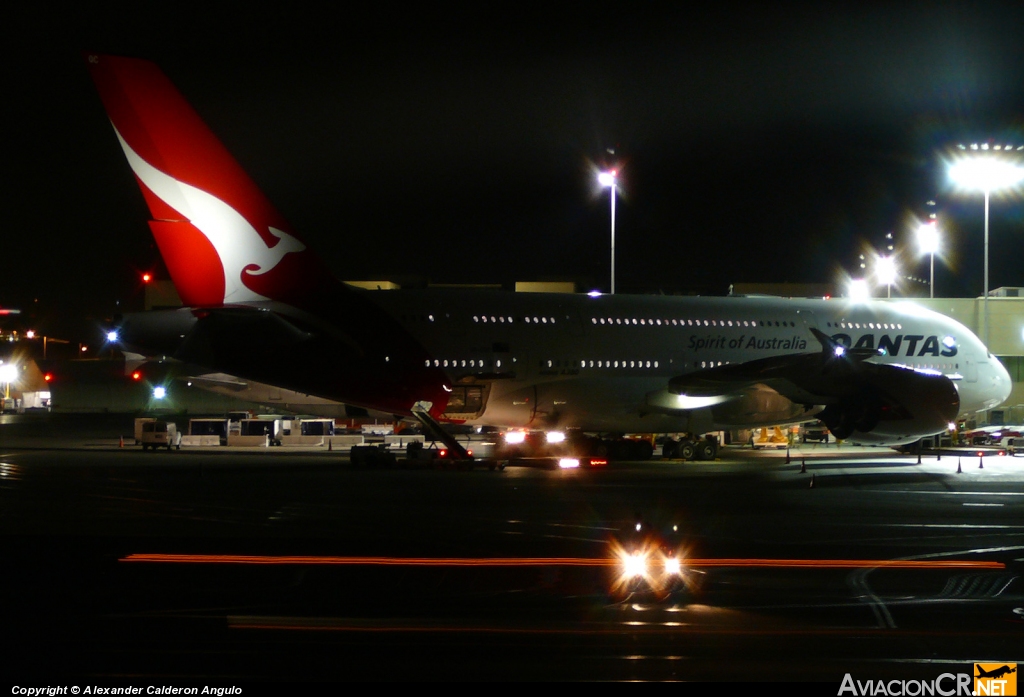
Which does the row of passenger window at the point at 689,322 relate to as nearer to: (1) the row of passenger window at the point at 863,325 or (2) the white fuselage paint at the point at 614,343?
(2) the white fuselage paint at the point at 614,343

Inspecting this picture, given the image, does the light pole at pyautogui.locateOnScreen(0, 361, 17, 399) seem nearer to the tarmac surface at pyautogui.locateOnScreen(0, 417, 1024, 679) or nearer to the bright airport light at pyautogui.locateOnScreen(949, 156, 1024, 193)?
the tarmac surface at pyautogui.locateOnScreen(0, 417, 1024, 679)

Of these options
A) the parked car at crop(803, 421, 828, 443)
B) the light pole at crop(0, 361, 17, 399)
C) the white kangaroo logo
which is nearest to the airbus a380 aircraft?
the white kangaroo logo

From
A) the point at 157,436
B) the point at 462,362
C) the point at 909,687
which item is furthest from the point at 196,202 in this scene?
the point at 909,687

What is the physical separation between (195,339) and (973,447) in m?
30.3

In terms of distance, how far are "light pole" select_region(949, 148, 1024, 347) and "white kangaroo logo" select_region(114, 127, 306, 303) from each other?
31667 millimetres

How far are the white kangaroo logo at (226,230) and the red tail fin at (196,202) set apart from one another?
0.02 m

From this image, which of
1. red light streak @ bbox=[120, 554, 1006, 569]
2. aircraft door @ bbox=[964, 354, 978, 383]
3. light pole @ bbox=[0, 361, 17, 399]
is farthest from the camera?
light pole @ bbox=[0, 361, 17, 399]

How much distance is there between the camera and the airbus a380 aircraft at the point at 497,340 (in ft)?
82.6

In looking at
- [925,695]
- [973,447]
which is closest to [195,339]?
[925,695]

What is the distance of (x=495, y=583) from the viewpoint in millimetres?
11602

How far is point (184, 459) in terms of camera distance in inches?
1230

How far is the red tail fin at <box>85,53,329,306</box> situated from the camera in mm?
24359

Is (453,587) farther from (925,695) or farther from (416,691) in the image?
(925,695)

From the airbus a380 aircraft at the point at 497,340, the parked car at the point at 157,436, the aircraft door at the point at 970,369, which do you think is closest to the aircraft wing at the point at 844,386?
the airbus a380 aircraft at the point at 497,340
